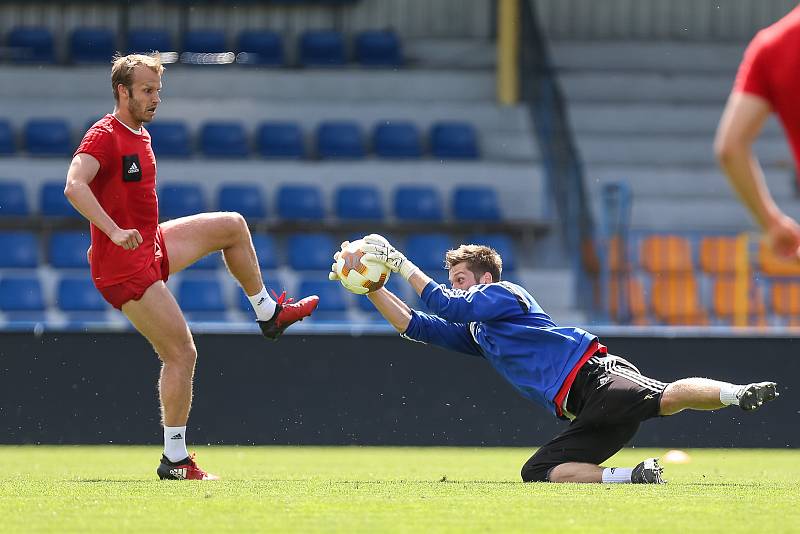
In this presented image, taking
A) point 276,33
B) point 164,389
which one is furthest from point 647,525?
point 276,33

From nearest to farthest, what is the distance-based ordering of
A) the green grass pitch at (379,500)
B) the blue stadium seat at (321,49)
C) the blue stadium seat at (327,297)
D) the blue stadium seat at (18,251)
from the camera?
the green grass pitch at (379,500) → the blue stadium seat at (327,297) → the blue stadium seat at (18,251) → the blue stadium seat at (321,49)

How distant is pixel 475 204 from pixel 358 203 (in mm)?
1452

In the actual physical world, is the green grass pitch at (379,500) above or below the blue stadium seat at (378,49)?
below

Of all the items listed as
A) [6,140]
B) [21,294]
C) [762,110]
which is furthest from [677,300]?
[762,110]

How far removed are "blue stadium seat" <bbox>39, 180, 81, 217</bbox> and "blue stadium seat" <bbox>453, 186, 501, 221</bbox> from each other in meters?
4.62

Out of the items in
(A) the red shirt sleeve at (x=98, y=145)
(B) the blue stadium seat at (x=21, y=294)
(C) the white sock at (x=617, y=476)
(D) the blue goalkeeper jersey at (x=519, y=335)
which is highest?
(A) the red shirt sleeve at (x=98, y=145)

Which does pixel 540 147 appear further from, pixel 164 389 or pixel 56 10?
pixel 164 389

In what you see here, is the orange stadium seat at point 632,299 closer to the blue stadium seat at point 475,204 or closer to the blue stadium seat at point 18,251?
the blue stadium seat at point 475,204

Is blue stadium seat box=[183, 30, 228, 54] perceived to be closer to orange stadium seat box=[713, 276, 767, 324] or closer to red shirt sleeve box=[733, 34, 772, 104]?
orange stadium seat box=[713, 276, 767, 324]

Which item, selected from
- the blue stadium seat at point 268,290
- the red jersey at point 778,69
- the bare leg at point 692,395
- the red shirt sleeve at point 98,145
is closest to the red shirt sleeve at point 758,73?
the red jersey at point 778,69

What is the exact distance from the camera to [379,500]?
6.05 meters

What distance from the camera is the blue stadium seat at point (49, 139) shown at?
18.1 m

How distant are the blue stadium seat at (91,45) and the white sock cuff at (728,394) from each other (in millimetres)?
14562

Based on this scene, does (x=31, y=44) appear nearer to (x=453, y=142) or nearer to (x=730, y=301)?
(x=453, y=142)
